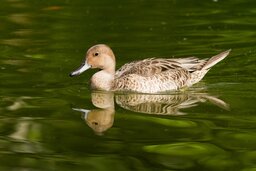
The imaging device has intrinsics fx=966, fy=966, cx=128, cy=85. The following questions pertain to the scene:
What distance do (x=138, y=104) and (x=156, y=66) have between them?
3.92ft

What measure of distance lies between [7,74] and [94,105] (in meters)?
2.10

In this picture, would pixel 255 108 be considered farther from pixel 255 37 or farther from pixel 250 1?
pixel 250 1

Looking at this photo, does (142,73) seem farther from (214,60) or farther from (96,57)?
(214,60)

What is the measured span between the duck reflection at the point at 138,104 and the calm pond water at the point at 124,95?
0.01m

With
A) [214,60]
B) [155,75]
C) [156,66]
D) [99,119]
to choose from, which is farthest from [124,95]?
[99,119]

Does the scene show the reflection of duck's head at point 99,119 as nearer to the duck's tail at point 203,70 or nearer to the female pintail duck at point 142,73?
the female pintail duck at point 142,73

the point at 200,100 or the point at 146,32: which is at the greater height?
the point at 146,32

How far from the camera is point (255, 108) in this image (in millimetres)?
11039

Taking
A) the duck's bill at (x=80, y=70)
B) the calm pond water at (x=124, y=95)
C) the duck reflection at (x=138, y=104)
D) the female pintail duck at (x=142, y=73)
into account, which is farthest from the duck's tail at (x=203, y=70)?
the duck's bill at (x=80, y=70)

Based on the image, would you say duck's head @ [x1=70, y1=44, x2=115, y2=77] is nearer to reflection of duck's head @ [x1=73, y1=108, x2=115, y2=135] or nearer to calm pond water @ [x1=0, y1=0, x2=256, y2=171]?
calm pond water @ [x1=0, y1=0, x2=256, y2=171]

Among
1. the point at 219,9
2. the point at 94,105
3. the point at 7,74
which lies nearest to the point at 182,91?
the point at 94,105

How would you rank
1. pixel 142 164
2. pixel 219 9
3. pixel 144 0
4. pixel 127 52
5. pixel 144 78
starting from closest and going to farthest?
1. pixel 142 164
2. pixel 144 78
3. pixel 127 52
4. pixel 219 9
5. pixel 144 0

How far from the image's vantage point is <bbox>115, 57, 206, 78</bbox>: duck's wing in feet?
41.7

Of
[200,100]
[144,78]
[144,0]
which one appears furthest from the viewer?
[144,0]
